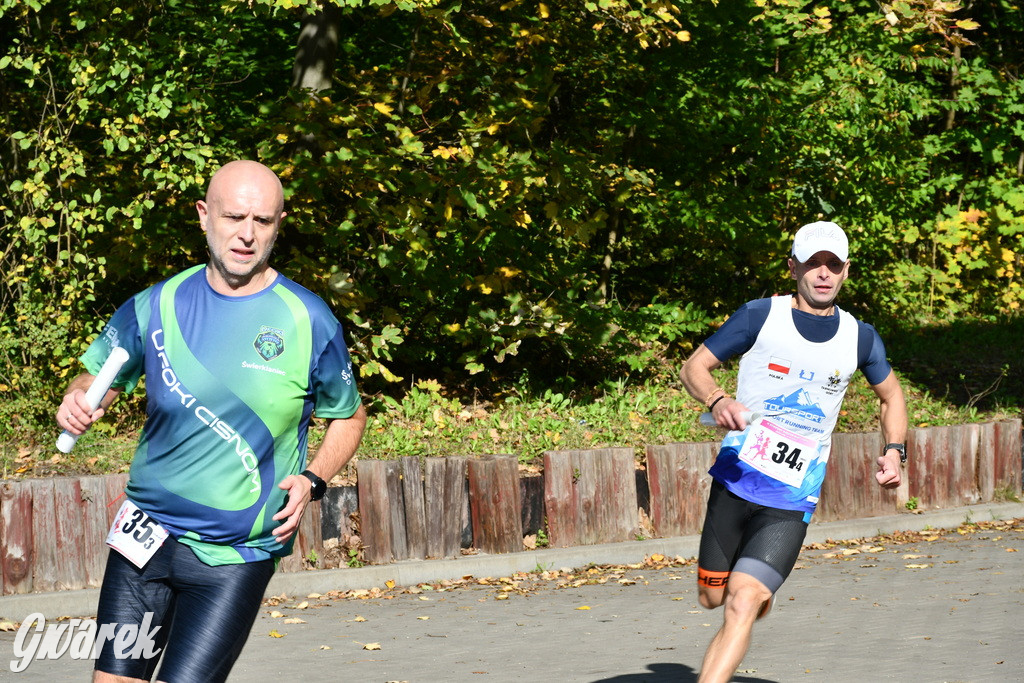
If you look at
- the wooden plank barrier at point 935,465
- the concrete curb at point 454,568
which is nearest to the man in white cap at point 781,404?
the concrete curb at point 454,568

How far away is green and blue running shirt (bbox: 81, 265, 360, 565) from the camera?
3.52m

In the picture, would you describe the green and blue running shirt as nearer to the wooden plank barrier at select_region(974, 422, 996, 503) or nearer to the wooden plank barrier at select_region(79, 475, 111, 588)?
the wooden plank barrier at select_region(79, 475, 111, 588)

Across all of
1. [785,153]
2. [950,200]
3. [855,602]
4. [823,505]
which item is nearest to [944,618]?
[855,602]

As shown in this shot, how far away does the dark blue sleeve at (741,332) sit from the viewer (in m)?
5.27

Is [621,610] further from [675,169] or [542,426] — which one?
[675,169]

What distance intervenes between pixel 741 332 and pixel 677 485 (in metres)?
5.20

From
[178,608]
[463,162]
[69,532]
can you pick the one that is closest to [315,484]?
[178,608]

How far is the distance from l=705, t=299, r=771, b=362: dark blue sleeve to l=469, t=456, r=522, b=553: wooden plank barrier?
14.3ft

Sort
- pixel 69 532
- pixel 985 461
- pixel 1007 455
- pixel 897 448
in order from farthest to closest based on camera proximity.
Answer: pixel 1007 455 → pixel 985 461 → pixel 69 532 → pixel 897 448

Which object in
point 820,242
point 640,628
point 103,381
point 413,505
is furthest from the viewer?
point 413,505

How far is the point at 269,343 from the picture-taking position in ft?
11.8

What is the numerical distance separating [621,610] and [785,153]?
761cm

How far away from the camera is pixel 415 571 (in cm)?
920

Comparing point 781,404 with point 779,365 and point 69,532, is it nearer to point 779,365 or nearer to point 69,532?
point 779,365
